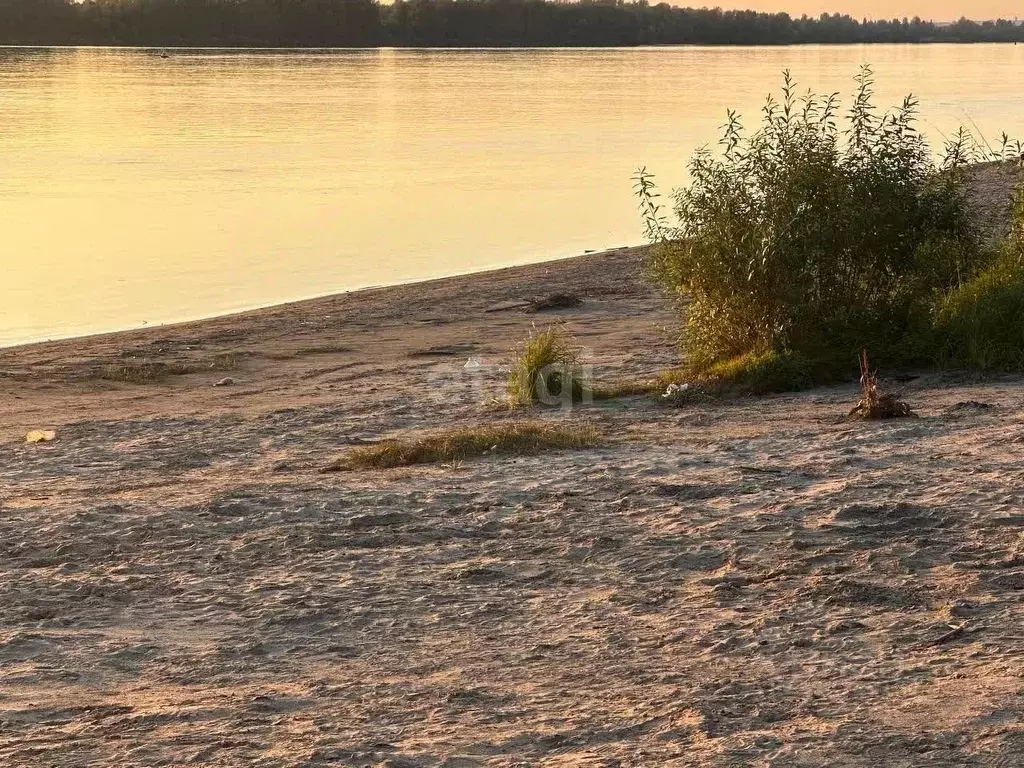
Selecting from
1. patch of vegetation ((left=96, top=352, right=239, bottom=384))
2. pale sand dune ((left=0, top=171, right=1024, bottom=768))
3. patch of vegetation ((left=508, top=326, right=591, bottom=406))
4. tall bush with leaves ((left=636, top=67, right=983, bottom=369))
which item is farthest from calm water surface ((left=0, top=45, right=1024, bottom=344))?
pale sand dune ((left=0, top=171, right=1024, bottom=768))

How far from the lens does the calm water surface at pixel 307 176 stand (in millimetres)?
20156

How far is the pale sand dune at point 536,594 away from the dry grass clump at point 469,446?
0.17 m

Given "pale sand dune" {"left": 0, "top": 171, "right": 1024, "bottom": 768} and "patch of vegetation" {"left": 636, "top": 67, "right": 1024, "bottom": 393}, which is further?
"patch of vegetation" {"left": 636, "top": 67, "right": 1024, "bottom": 393}

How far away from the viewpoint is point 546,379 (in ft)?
31.1

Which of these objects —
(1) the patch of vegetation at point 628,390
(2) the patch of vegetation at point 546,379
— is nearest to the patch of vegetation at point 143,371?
(2) the patch of vegetation at point 546,379

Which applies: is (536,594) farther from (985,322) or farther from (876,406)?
(985,322)

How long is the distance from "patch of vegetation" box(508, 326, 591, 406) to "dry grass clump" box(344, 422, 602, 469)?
1.30m

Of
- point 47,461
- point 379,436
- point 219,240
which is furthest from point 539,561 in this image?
point 219,240

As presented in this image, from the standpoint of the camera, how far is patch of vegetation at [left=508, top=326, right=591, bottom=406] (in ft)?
31.0

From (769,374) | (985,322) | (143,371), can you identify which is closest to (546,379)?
(769,374)

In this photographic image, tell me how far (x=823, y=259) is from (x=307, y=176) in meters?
23.2

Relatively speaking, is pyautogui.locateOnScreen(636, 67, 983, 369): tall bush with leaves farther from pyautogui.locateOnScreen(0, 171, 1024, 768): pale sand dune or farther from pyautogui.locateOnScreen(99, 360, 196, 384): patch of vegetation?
pyautogui.locateOnScreen(99, 360, 196, 384): patch of vegetation

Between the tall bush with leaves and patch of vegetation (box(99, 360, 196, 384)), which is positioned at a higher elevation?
the tall bush with leaves

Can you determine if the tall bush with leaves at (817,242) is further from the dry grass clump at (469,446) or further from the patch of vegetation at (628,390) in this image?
the dry grass clump at (469,446)
